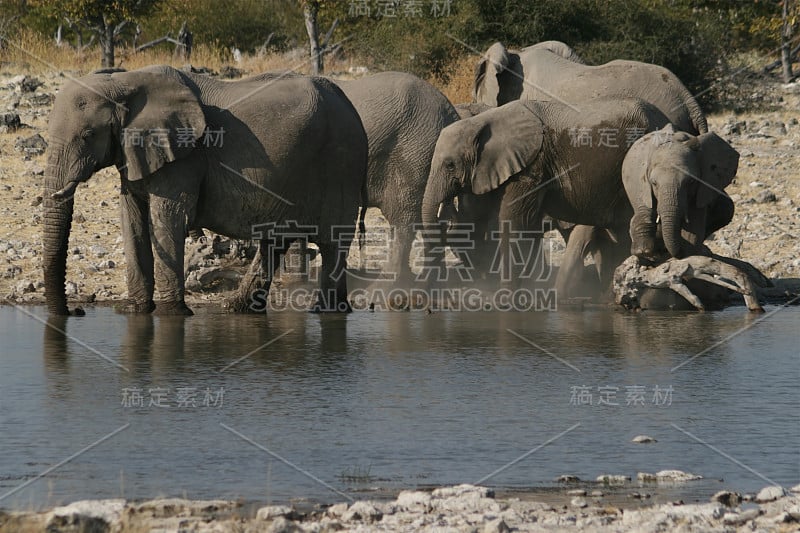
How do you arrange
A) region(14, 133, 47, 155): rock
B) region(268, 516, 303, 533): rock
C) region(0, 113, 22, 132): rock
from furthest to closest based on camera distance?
region(0, 113, 22, 132): rock, region(14, 133, 47, 155): rock, region(268, 516, 303, 533): rock

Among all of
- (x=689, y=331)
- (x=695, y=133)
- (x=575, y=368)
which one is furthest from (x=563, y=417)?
(x=695, y=133)

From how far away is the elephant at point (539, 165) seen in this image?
12.1m

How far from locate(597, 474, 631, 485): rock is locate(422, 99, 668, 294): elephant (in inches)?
239

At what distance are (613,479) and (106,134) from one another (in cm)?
544

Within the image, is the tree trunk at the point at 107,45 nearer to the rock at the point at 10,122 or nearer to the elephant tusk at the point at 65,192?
the rock at the point at 10,122

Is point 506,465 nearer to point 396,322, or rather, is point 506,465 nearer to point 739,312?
point 396,322

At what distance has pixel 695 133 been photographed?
532 inches

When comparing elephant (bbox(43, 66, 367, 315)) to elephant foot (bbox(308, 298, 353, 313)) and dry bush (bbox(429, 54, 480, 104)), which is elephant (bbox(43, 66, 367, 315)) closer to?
elephant foot (bbox(308, 298, 353, 313))

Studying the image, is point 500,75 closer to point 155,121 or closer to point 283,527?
point 155,121

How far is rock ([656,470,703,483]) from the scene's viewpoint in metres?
6.08

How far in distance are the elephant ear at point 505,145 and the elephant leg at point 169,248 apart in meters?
2.82

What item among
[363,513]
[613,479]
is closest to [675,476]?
[613,479]

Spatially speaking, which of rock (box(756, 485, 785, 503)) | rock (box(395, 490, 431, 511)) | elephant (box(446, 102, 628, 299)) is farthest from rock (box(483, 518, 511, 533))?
elephant (box(446, 102, 628, 299))

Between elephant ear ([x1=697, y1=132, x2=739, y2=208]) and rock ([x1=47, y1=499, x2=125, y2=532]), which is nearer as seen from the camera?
rock ([x1=47, y1=499, x2=125, y2=532])
